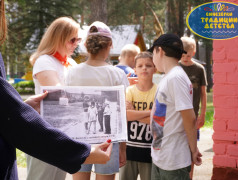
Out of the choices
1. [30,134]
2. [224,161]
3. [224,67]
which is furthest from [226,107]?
[30,134]

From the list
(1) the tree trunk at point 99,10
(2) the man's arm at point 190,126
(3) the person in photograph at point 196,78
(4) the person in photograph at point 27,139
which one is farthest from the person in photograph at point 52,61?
(1) the tree trunk at point 99,10

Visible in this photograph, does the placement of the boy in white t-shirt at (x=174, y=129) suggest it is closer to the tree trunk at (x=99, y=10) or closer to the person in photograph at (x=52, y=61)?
the person in photograph at (x=52, y=61)

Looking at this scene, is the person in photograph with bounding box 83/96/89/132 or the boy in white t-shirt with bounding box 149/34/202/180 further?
the boy in white t-shirt with bounding box 149/34/202/180

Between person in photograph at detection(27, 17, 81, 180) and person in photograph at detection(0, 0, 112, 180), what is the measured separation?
1484 mm

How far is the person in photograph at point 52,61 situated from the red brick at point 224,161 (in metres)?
2.00

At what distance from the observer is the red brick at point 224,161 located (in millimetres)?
3994

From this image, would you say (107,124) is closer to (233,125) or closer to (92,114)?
(92,114)

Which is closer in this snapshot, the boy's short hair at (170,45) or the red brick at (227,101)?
the boy's short hair at (170,45)

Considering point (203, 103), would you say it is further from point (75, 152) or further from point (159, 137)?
point (75, 152)

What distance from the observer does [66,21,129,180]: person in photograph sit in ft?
9.45

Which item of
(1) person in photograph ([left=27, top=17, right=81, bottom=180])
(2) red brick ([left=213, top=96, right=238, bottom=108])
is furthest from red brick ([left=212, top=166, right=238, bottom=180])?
(1) person in photograph ([left=27, top=17, right=81, bottom=180])

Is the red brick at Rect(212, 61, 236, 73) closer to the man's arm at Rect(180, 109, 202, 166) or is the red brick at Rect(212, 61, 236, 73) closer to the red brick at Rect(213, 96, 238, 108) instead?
the red brick at Rect(213, 96, 238, 108)

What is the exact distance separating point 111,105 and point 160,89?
29.8 inches

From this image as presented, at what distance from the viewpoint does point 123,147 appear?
3.03m
